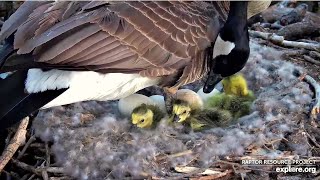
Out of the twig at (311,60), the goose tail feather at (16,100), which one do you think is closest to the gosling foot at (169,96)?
the goose tail feather at (16,100)

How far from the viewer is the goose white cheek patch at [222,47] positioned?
3.20 m

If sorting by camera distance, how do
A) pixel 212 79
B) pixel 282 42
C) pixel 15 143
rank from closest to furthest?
pixel 15 143
pixel 212 79
pixel 282 42

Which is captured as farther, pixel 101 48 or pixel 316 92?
pixel 316 92

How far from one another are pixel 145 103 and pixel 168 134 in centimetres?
29

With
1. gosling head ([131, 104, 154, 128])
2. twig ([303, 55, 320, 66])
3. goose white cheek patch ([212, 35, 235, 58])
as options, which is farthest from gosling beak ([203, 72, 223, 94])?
twig ([303, 55, 320, 66])

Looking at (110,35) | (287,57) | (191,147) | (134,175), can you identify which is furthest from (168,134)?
(287,57)

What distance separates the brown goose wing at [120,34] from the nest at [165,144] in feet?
1.28

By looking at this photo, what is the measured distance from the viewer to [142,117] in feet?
10.5

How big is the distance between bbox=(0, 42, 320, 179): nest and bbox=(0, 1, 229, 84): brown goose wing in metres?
0.39

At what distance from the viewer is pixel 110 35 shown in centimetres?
289

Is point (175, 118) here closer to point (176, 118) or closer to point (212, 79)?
point (176, 118)

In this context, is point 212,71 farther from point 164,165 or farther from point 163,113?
point 164,165

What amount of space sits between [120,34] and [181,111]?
2.08 feet

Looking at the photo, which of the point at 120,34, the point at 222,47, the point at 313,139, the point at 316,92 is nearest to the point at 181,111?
the point at 222,47
